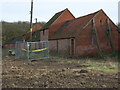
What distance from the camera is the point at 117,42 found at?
23.6 m

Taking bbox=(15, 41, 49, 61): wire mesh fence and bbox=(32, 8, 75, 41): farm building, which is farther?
bbox=(32, 8, 75, 41): farm building

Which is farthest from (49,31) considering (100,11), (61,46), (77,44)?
(100,11)

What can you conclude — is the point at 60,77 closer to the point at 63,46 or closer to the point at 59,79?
the point at 59,79

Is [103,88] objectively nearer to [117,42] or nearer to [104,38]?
[104,38]

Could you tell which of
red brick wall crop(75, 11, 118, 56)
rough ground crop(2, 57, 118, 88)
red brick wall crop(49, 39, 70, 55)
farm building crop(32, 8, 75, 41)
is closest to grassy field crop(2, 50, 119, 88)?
rough ground crop(2, 57, 118, 88)

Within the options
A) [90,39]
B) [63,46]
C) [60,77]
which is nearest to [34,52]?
[63,46]

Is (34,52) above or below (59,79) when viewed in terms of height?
above

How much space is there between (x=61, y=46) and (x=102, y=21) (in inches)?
289

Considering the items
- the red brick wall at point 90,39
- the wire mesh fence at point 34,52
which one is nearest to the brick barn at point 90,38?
the red brick wall at point 90,39

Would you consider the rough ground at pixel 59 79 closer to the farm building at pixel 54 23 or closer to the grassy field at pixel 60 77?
A: the grassy field at pixel 60 77

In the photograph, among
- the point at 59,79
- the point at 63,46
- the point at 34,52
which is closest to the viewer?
the point at 59,79

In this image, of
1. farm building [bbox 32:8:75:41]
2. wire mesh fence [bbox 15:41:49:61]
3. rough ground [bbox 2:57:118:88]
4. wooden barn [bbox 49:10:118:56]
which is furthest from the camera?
farm building [bbox 32:8:75:41]

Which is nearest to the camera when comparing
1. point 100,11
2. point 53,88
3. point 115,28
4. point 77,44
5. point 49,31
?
A: point 53,88

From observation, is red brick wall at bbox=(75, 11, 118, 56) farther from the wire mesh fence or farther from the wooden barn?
the wire mesh fence
